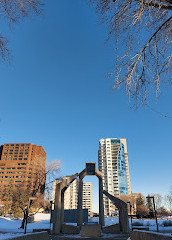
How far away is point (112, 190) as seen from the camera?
95.6 m

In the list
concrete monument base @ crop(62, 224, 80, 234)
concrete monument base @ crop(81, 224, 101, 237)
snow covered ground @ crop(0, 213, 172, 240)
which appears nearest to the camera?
snow covered ground @ crop(0, 213, 172, 240)

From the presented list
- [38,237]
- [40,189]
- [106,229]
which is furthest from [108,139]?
[38,237]

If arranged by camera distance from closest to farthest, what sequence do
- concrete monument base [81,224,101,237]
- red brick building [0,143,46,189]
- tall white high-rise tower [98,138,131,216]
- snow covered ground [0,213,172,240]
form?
snow covered ground [0,213,172,240]
concrete monument base [81,224,101,237]
tall white high-rise tower [98,138,131,216]
red brick building [0,143,46,189]

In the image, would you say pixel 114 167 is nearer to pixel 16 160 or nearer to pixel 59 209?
pixel 16 160

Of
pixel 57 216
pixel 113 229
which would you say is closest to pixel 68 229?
pixel 57 216

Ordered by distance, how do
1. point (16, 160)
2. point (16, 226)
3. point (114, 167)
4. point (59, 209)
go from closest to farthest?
1. point (59, 209)
2. point (16, 226)
3. point (114, 167)
4. point (16, 160)

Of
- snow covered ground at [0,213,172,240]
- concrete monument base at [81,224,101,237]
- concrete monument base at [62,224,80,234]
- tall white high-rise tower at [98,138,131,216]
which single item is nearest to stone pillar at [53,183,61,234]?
concrete monument base at [62,224,80,234]

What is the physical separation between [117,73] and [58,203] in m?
13.8

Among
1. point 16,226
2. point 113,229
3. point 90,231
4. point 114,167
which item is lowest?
point 16,226

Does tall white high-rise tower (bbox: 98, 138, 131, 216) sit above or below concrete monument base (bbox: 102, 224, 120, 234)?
above

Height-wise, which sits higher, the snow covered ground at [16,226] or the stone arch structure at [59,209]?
the stone arch structure at [59,209]

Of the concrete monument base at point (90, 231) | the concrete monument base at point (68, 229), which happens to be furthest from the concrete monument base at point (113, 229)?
the concrete monument base at point (68, 229)

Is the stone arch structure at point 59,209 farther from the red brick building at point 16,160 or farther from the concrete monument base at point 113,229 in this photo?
the red brick building at point 16,160

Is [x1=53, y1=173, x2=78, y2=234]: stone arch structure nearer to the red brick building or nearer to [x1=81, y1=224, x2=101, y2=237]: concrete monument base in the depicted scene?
[x1=81, y1=224, x2=101, y2=237]: concrete monument base
